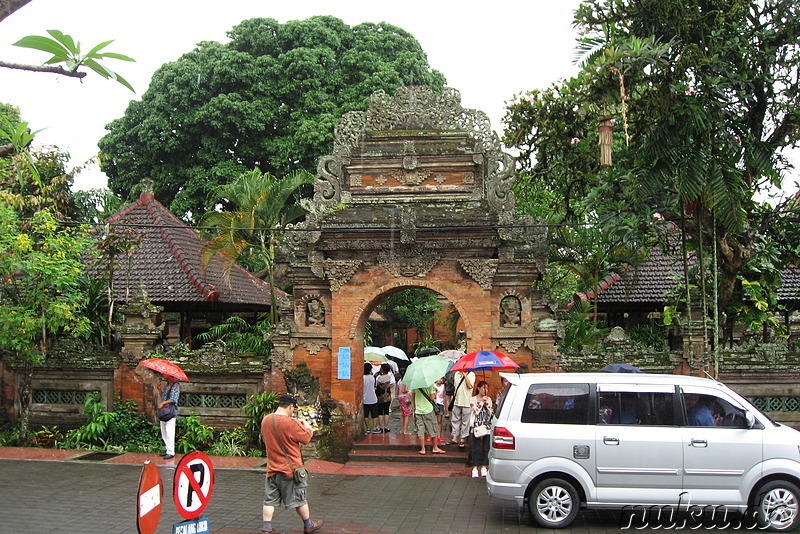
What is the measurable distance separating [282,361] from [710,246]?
8352 mm

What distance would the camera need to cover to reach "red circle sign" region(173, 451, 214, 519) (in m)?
5.83

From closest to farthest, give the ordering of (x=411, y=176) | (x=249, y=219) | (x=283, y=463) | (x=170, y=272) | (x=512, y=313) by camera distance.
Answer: (x=283, y=463) → (x=512, y=313) → (x=411, y=176) → (x=249, y=219) → (x=170, y=272)

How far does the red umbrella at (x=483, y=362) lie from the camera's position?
1174cm

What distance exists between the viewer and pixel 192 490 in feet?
19.6

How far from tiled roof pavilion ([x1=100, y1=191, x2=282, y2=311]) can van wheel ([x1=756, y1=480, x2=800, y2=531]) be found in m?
13.0

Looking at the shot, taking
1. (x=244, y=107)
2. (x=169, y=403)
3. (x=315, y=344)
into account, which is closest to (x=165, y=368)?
(x=169, y=403)

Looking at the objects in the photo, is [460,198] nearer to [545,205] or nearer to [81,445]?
[81,445]

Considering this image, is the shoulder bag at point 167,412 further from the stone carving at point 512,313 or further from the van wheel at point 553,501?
the van wheel at point 553,501

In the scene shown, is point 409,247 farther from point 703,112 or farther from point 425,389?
point 703,112

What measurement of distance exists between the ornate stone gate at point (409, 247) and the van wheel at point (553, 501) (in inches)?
204

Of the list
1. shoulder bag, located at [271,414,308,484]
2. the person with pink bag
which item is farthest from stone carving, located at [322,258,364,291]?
shoulder bag, located at [271,414,308,484]

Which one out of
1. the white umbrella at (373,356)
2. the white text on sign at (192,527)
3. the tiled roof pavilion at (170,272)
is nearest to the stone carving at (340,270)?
the white umbrella at (373,356)

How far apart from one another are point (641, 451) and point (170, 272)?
14164 mm

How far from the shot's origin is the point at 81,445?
14.0 m
